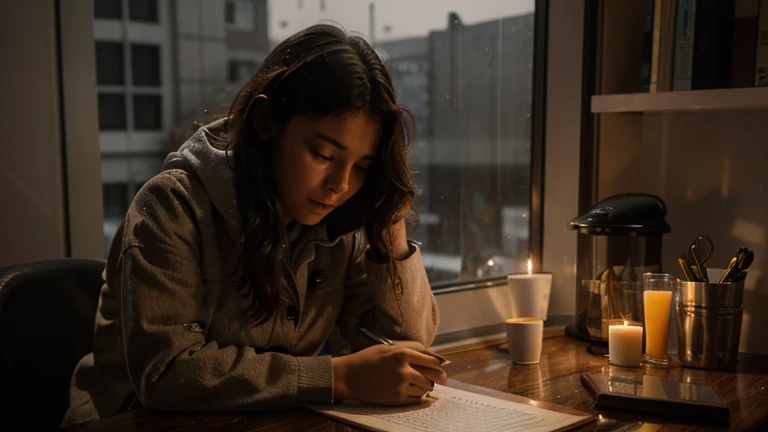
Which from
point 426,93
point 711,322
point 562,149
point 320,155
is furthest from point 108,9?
point 711,322

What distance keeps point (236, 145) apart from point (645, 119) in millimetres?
1148

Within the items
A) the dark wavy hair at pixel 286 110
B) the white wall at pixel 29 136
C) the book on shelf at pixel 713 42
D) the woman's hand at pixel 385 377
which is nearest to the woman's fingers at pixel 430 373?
the woman's hand at pixel 385 377

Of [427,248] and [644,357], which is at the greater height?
[427,248]

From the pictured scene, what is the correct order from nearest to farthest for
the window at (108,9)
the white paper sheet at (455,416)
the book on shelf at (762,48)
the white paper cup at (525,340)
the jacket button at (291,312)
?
1. the white paper sheet at (455,416)
2. the jacket button at (291,312)
3. the window at (108,9)
4. the white paper cup at (525,340)
5. the book on shelf at (762,48)

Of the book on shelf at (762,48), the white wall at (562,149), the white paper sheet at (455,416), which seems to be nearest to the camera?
the white paper sheet at (455,416)

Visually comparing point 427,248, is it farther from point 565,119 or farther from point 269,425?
point 269,425

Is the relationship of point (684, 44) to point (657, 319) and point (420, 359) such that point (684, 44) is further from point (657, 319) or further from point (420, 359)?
point (420, 359)

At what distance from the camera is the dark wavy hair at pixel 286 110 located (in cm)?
121

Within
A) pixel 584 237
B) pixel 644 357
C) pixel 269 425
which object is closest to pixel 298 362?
pixel 269 425

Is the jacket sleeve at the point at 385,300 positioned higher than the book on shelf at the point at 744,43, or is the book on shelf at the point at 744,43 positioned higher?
the book on shelf at the point at 744,43

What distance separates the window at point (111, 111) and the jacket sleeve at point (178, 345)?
330mm

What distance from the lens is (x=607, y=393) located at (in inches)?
49.6

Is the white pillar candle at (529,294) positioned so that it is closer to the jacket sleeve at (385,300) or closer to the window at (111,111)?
the jacket sleeve at (385,300)

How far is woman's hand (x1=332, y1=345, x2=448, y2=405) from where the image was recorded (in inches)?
46.7
